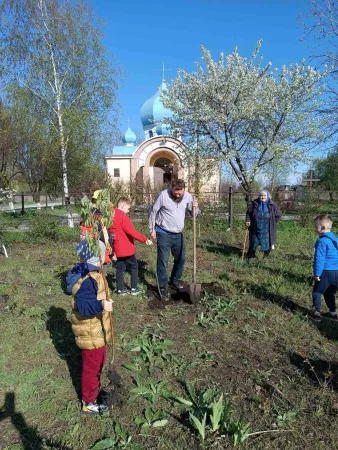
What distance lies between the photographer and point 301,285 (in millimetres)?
5648

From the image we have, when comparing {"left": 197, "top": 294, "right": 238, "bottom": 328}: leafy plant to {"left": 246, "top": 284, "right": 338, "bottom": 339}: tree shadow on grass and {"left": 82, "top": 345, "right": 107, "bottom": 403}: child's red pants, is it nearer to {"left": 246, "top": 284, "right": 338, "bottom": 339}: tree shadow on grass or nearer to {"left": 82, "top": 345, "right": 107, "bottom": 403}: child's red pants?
{"left": 246, "top": 284, "right": 338, "bottom": 339}: tree shadow on grass

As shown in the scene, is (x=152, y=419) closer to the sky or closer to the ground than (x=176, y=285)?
closer to the ground

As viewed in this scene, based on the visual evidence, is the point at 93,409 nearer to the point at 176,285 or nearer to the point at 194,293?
the point at 194,293

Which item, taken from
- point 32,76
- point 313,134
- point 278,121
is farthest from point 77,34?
point 313,134

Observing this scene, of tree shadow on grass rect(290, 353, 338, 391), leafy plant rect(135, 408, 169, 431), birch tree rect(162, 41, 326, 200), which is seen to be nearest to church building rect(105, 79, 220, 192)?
birch tree rect(162, 41, 326, 200)

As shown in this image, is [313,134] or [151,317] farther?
[313,134]

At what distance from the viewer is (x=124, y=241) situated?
5.19 meters

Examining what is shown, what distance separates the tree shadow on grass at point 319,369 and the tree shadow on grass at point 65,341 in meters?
2.05

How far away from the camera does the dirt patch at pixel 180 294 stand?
5051mm

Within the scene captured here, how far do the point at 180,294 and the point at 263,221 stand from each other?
3109 millimetres

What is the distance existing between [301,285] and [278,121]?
10999mm

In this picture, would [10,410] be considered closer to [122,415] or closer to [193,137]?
[122,415]

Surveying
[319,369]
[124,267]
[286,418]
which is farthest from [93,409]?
[124,267]

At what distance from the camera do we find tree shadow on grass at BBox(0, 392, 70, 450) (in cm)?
238
